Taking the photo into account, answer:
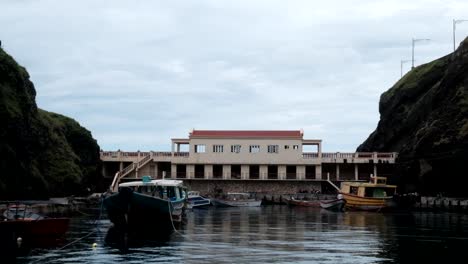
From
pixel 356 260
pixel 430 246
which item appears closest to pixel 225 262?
pixel 356 260

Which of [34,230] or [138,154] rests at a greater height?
[138,154]

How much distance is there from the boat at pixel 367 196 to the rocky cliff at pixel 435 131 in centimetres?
786

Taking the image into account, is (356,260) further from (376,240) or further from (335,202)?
(335,202)

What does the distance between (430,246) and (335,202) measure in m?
40.1

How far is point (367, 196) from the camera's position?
68.8 metres

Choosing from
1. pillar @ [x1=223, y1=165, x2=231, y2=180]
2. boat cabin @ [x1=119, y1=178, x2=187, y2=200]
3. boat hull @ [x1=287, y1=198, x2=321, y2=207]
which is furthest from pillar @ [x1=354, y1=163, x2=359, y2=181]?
boat cabin @ [x1=119, y1=178, x2=187, y2=200]

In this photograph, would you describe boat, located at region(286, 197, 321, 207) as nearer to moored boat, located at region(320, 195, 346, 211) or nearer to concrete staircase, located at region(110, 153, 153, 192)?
moored boat, located at region(320, 195, 346, 211)

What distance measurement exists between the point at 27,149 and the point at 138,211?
78.8 feet

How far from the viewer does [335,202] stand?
69.5 metres

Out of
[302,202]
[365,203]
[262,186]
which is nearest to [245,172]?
[262,186]

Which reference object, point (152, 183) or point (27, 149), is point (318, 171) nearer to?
point (27, 149)

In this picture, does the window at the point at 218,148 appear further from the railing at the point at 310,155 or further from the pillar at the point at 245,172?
the railing at the point at 310,155

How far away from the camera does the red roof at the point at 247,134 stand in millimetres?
92125

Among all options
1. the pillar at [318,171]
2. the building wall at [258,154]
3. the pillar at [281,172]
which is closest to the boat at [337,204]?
the pillar at [318,171]
